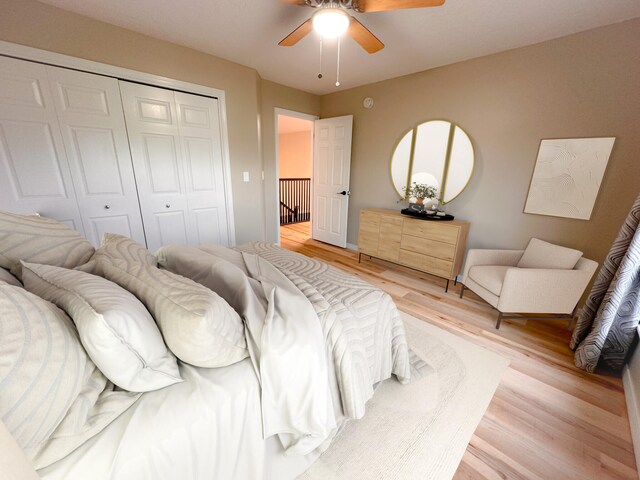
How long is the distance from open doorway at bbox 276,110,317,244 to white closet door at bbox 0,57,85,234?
8.12 ft

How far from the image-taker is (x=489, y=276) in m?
2.26

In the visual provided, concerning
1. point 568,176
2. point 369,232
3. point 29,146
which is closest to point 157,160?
point 29,146

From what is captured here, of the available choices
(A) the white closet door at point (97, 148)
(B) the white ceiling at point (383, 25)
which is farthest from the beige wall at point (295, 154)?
(A) the white closet door at point (97, 148)

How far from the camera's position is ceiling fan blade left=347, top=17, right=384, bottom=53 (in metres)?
1.73

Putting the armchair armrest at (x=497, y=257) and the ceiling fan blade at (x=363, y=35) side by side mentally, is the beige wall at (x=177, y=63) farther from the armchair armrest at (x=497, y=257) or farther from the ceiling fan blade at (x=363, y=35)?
the armchair armrest at (x=497, y=257)

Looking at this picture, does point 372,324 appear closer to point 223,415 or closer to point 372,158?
point 223,415

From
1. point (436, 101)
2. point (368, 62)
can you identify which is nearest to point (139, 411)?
point (368, 62)

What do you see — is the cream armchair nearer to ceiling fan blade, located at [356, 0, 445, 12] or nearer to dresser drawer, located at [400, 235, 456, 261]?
dresser drawer, located at [400, 235, 456, 261]

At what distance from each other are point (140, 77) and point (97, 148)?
805 mm

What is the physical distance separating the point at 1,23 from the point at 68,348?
2.82 metres

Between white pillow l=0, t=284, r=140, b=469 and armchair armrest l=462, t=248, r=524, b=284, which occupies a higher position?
white pillow l=0, t=284, r=140, b=469

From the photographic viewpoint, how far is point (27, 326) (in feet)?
1.93

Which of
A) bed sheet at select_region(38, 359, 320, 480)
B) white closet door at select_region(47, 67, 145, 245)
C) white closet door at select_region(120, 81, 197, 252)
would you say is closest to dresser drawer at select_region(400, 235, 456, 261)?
bed sheet at select_region(38, 359, 320, 480)

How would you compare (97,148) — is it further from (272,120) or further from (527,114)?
(527,114)
